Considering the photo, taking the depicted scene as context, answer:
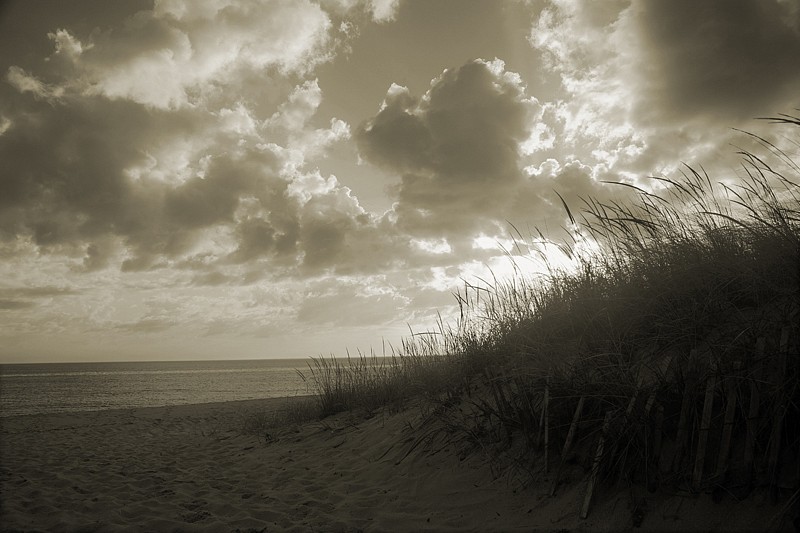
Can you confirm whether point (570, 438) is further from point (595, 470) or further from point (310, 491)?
point (310, 491)

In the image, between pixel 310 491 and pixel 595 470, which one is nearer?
pixel 595 470

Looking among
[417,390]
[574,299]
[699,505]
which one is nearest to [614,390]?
[699,505]

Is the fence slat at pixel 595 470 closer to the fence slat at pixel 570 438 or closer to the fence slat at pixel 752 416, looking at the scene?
the fence slat at pixel 570 438

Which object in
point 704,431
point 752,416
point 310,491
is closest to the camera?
point 752,416

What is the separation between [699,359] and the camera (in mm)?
3002

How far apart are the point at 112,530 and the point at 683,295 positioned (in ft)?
18.9

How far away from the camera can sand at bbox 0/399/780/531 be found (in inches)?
114

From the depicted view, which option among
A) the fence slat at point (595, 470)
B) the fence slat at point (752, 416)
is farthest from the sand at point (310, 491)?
the fence slat at point (752, 416)

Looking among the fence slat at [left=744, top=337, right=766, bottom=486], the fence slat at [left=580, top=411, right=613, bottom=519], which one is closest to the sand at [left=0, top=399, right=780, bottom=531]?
the fence slat at [left=580, top=411, right=613, bottom=519]

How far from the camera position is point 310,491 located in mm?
4750

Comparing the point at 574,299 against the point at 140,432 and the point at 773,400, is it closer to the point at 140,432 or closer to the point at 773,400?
the point at 773,400

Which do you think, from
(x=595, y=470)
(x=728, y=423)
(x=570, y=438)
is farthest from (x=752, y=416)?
(x=570, y=438)

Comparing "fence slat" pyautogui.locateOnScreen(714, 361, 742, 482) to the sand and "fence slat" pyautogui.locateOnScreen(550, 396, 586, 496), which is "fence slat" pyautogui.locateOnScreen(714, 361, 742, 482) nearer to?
the sand

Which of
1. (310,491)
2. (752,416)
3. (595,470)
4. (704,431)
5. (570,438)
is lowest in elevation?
(310,491)
